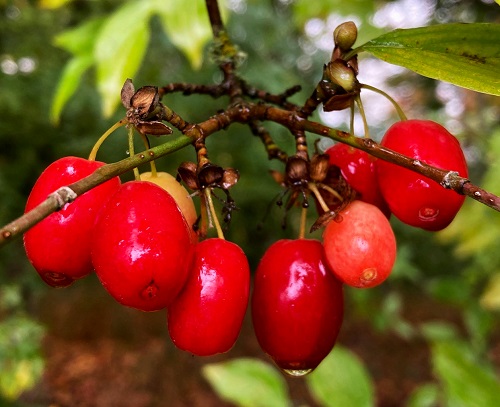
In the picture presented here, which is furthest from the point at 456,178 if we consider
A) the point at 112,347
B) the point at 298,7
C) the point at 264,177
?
the point at 112,347

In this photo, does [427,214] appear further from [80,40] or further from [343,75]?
[80,40]

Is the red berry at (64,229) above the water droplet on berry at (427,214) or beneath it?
above

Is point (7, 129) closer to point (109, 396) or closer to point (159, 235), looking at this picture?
point (109, 396)

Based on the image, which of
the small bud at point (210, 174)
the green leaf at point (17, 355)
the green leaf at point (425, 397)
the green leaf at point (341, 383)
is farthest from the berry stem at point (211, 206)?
the green leaf at point (425, 397)

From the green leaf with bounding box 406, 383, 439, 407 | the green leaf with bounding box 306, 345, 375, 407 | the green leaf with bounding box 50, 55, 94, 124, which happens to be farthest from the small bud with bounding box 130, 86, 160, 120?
the green leaf with bounding box 406, 383, 439, 407

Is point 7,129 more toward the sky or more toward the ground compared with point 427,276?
more toward the sky

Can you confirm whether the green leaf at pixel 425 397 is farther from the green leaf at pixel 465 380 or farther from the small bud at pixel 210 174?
the small bud at pixel 210 174
